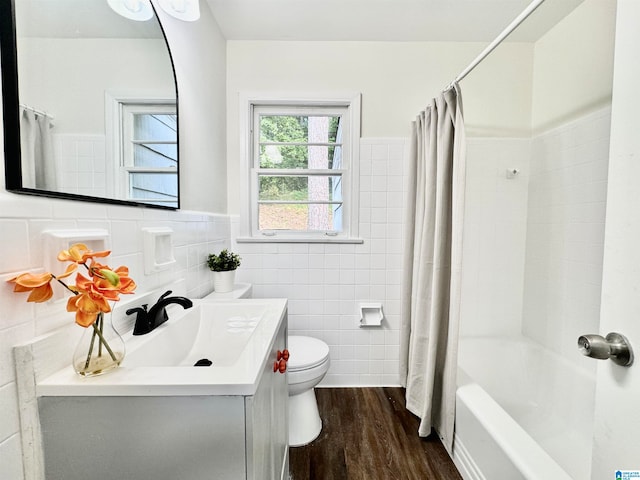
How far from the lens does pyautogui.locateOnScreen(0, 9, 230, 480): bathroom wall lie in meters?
0.52

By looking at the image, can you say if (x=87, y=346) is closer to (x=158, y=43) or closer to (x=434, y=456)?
(x=158, y=43)

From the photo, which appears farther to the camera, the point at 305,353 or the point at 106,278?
the point at 305,353

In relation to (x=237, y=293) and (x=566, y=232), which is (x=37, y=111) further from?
(x=566, y=232)

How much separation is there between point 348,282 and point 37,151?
1645 millimetres

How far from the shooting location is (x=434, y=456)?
1.37m

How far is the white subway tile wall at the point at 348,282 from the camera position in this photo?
6.33ft

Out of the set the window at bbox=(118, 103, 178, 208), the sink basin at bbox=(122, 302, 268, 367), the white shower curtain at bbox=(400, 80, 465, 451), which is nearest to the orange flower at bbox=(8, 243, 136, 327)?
the sink basin at bbox=(122, 302, 268, 367)

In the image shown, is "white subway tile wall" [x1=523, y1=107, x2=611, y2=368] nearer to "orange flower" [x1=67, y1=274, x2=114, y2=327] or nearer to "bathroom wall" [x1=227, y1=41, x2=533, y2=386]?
"bathroom wall" [x1=227, y1=41, x2=533, y2=386]

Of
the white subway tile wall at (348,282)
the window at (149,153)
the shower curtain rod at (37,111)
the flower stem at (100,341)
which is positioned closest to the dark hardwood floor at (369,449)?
the white subway tile wall at (348,282)

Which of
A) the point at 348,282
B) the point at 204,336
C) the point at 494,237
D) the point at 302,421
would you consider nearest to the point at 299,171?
the point at 348,282

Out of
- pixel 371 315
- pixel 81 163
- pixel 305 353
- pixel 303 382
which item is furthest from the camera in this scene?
pixel 371 315

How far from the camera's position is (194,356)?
3.29ft

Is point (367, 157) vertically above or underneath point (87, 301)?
above

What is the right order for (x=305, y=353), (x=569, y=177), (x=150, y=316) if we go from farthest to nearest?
(x=569, y=177), (x=305, y=353), (x=150, y=316)
